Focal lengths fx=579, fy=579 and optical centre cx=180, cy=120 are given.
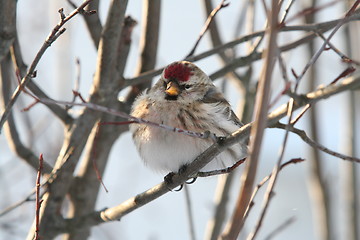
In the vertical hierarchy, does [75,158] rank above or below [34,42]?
below

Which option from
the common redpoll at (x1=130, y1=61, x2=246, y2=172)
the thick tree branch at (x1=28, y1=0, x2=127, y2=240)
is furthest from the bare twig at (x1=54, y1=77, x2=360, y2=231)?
the common redpoll at (x1=130, y1=61, x2=246, y2=172)

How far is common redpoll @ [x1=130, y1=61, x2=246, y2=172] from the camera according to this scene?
3.42m

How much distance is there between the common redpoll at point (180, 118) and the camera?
11.2 ft

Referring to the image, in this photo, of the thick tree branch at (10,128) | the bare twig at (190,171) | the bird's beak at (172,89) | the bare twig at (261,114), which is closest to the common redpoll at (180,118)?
the bird's beak at (172,89)

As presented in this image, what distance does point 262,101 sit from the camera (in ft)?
5.09

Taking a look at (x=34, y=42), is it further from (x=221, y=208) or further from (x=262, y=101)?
(x=262, y=101)

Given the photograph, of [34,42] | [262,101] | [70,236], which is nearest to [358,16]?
[262,101]

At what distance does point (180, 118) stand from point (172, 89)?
282 mm

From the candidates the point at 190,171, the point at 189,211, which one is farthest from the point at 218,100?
the point at 190,171

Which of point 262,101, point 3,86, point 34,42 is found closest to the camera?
point 262,101

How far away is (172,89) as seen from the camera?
367cm

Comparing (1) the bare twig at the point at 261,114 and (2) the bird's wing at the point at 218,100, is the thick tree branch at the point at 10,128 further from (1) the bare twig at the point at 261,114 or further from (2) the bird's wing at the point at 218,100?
(1) the bare twig at the point at 261,114

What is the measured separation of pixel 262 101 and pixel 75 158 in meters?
2.33

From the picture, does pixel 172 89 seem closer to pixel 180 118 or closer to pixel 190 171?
pixel 180 118
